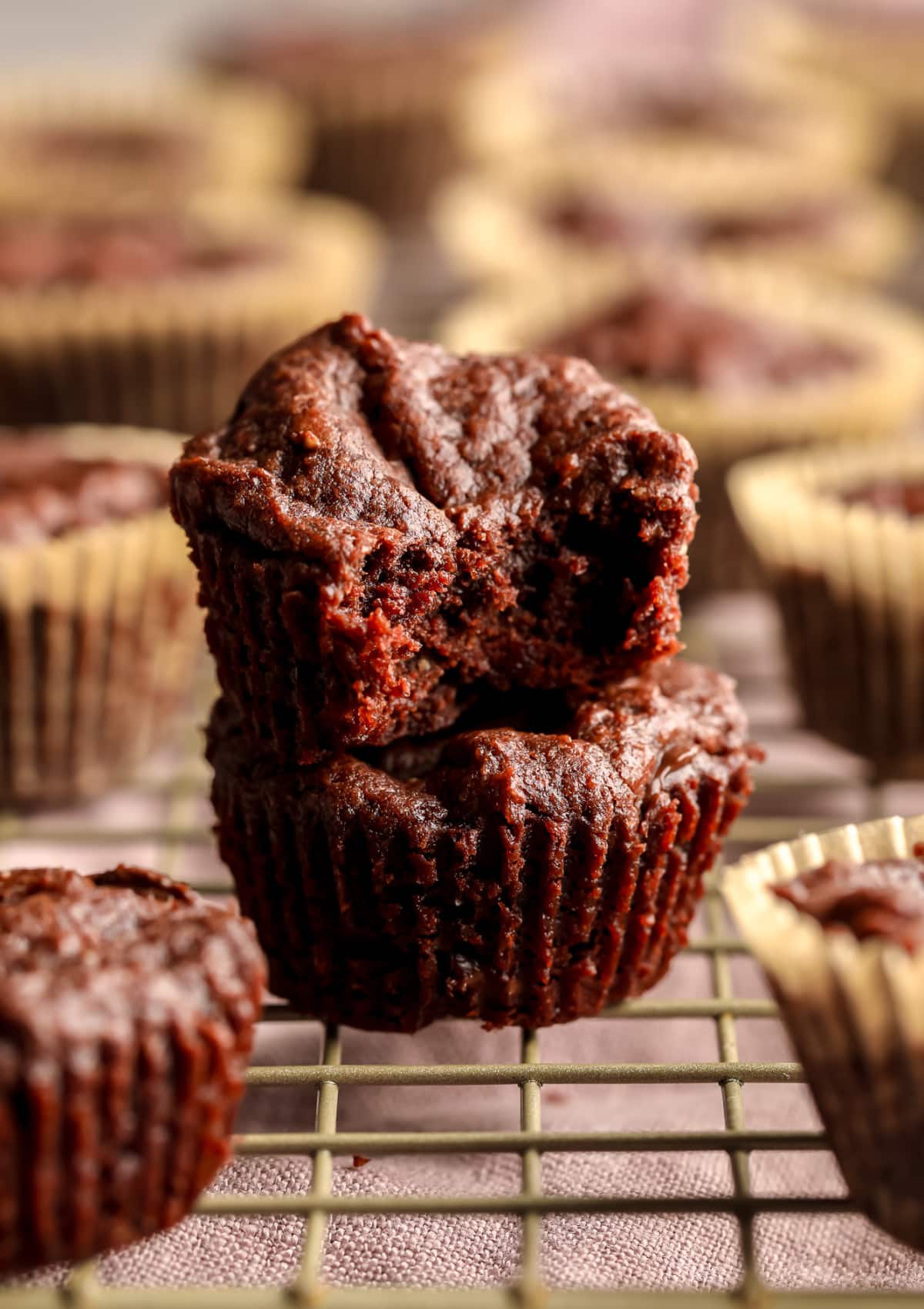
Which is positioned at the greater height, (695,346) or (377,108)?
(695,346)

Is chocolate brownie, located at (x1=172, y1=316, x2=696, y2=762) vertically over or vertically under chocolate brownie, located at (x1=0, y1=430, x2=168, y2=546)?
over

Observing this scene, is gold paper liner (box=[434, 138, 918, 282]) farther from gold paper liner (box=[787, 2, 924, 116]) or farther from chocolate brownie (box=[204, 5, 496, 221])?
gold paper liner (box=[787, 2, 924, 116])

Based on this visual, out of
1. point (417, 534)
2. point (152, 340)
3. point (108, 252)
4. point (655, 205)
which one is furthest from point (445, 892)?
point (655, 205)

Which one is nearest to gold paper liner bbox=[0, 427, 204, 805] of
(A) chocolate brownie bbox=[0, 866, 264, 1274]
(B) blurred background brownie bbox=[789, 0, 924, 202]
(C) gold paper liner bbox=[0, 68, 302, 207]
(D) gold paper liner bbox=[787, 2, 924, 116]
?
(A) chocolate brownie bbox=[0, 866, 264, 1274]

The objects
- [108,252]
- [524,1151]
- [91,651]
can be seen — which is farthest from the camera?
[108,252]

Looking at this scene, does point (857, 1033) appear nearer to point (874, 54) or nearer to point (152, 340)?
point (152, 340)

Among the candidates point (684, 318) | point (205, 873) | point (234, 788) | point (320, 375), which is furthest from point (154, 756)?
point (684, 318)
